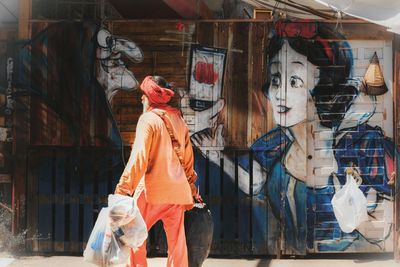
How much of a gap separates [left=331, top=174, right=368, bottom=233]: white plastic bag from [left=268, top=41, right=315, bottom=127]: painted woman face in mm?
923

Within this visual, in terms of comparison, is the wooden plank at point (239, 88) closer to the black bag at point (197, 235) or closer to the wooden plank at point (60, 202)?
the black bag at point (197, 235)

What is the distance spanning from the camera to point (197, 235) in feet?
16.8

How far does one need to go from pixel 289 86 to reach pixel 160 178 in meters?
2.32

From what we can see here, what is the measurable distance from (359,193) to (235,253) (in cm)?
148

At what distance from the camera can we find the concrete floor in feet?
21.6

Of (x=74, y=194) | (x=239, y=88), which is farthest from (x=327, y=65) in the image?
(x=74, y=194)

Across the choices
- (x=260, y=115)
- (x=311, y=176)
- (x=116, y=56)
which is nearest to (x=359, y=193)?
(x=311, y=176)

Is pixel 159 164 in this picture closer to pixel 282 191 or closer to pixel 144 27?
pixel 282 191

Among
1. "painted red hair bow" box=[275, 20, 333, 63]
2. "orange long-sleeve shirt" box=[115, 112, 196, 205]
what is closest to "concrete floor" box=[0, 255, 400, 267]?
"orange long-sleeve shirt" box=[115, 112, 196, 205]

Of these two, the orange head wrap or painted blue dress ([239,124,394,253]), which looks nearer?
the orange head wrap

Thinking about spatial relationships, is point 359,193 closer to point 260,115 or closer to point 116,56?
point 260,115

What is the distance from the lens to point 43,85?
6855mm

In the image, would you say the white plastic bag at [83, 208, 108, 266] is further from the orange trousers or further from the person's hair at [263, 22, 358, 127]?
the person's hair at [263, 22, 358, 127]

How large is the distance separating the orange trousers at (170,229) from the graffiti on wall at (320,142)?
5.90 ft
